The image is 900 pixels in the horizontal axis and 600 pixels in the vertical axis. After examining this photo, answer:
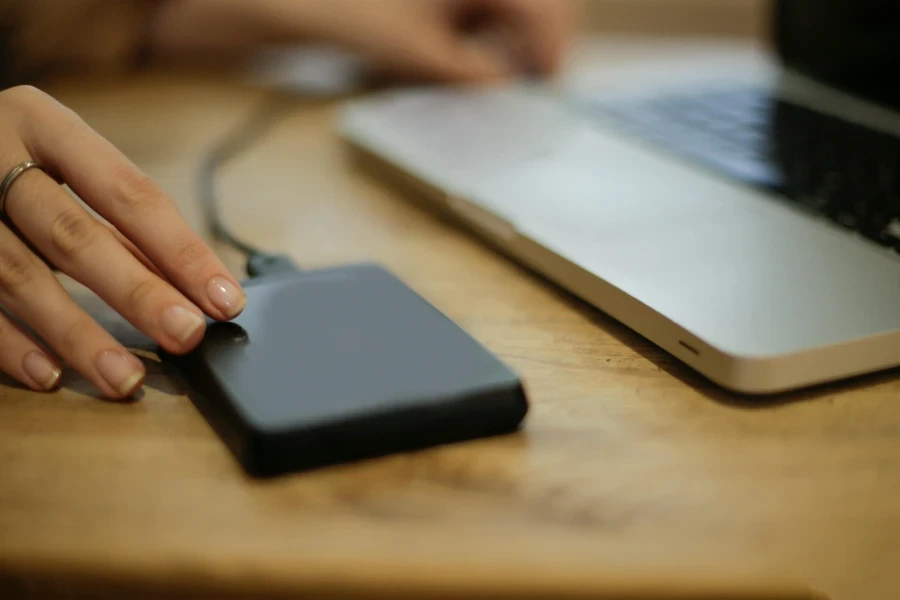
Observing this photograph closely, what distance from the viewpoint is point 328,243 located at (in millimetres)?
590

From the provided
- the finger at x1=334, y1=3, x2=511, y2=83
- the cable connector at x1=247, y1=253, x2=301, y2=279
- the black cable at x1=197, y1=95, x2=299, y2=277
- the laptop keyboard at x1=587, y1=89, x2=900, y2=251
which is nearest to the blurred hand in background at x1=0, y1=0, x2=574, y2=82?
the finger at x1=334, y1=3, x2=511, y2=83

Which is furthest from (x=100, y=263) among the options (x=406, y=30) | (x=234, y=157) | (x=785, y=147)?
(x=406, y=30)

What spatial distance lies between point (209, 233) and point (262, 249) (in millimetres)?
46

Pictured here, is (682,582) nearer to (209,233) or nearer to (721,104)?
(209,233)

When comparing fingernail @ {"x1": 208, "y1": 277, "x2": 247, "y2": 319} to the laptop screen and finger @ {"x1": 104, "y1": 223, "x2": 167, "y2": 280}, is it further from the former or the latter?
the laptop screen

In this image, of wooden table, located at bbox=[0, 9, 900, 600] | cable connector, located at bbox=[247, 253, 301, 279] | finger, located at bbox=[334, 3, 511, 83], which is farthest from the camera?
finger, located at bbox=[334, 3, 511, 83]

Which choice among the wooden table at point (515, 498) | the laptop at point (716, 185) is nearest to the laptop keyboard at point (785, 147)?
the laptop at point (716, 185)

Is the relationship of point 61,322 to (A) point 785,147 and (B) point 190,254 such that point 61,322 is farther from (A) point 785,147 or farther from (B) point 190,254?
(A) point 785,147

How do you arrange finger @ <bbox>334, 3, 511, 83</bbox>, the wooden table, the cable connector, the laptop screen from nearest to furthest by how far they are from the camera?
the wooden table
the cable connector
the laptop screen
finger @ <bbox>334, 3, 511, 83</bbox>

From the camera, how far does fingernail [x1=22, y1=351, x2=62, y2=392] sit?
1.32 feet

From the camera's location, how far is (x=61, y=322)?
0.41m

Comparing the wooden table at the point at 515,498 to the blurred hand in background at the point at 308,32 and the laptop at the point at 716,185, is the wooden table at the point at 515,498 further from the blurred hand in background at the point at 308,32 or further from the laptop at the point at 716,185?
the blurred hand in background at the point at 308,32

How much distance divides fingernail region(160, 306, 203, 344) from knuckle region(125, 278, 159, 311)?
2cm

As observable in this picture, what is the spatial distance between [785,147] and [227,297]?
445mm
